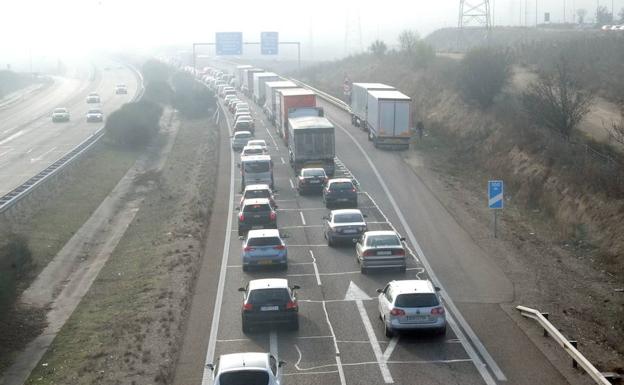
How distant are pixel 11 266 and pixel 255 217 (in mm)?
9085

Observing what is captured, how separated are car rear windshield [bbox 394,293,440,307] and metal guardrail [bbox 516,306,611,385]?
107 inches

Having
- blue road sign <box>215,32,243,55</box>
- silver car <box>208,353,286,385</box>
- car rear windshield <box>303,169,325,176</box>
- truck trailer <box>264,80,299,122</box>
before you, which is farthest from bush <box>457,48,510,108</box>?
blue road sign <box>215,32,243,55</box>

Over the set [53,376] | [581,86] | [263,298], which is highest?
[581,86]

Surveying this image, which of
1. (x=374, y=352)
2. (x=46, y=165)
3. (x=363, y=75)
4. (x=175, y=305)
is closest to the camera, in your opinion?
(x=374, y=352)

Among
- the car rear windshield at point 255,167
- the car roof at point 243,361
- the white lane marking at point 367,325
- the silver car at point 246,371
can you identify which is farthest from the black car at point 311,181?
the silver car at point 246,371

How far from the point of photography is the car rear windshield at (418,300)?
21.3 metres

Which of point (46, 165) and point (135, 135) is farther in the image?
point (135, 135)

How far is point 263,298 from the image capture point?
22312 mm

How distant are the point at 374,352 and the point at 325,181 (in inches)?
878

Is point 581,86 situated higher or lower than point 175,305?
higher

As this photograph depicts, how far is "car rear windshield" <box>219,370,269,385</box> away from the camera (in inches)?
631

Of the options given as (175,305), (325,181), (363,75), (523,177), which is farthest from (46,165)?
(363,75)

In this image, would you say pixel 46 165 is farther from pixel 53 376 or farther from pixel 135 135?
pixel 53 376

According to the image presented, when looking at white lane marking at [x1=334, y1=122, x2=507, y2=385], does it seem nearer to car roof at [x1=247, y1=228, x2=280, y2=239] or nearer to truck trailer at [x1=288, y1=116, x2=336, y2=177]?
car roof at [x1=247, y1=228, x2=280, y2=239]
